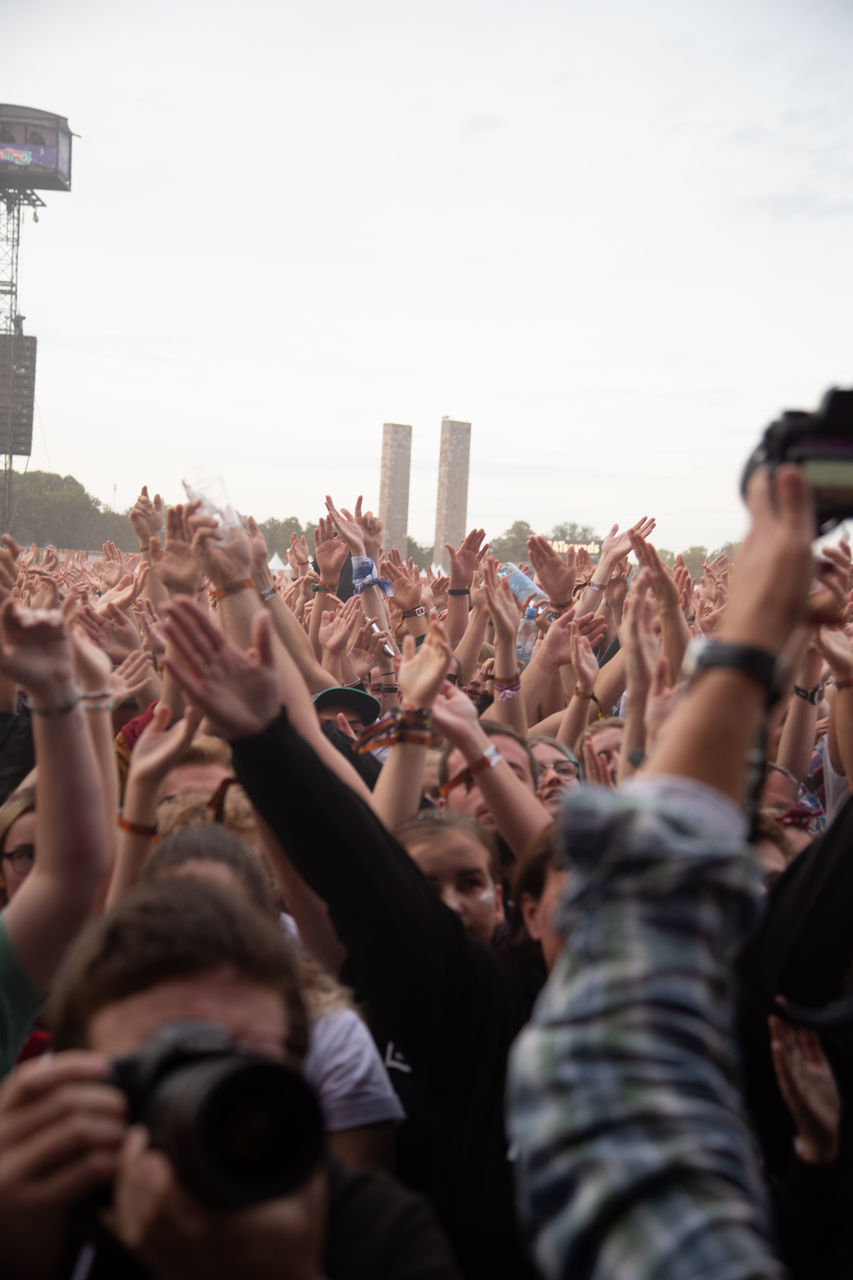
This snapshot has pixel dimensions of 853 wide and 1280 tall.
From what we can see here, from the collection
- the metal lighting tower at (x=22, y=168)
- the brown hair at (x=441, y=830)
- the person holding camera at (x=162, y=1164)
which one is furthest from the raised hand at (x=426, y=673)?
the metal lighting tower at (x=22, y=168)

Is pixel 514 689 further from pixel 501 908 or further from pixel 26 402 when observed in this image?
Answer: pixel 26 402

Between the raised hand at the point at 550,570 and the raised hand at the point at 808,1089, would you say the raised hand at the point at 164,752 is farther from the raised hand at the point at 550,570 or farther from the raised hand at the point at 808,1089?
the raised hand at the point at 550,570

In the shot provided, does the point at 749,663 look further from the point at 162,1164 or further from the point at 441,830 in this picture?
the point at 441,830

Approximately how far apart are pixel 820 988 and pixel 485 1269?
2.67 ft

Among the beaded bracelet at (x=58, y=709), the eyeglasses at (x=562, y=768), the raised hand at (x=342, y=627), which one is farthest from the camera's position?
the raised hand at (x=342, y=627)

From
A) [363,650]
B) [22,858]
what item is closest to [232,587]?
[22,858]

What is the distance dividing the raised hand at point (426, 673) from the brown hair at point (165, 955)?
4.45 ft

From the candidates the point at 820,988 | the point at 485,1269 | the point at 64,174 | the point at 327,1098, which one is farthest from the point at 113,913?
the point at 64,174

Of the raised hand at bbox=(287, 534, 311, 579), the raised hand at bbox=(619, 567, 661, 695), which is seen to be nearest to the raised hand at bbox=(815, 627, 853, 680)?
the raised hand at bbox=(619, 567, 661, 695)

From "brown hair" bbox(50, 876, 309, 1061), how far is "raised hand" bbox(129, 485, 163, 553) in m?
5.12

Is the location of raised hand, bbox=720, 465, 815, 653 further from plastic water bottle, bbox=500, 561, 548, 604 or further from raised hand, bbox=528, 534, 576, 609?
plastic water bottle, bbox=500, 561, 548, 604

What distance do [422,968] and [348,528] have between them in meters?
5.96

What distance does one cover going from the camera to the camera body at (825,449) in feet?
3.82

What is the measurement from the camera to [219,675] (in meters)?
1.81
